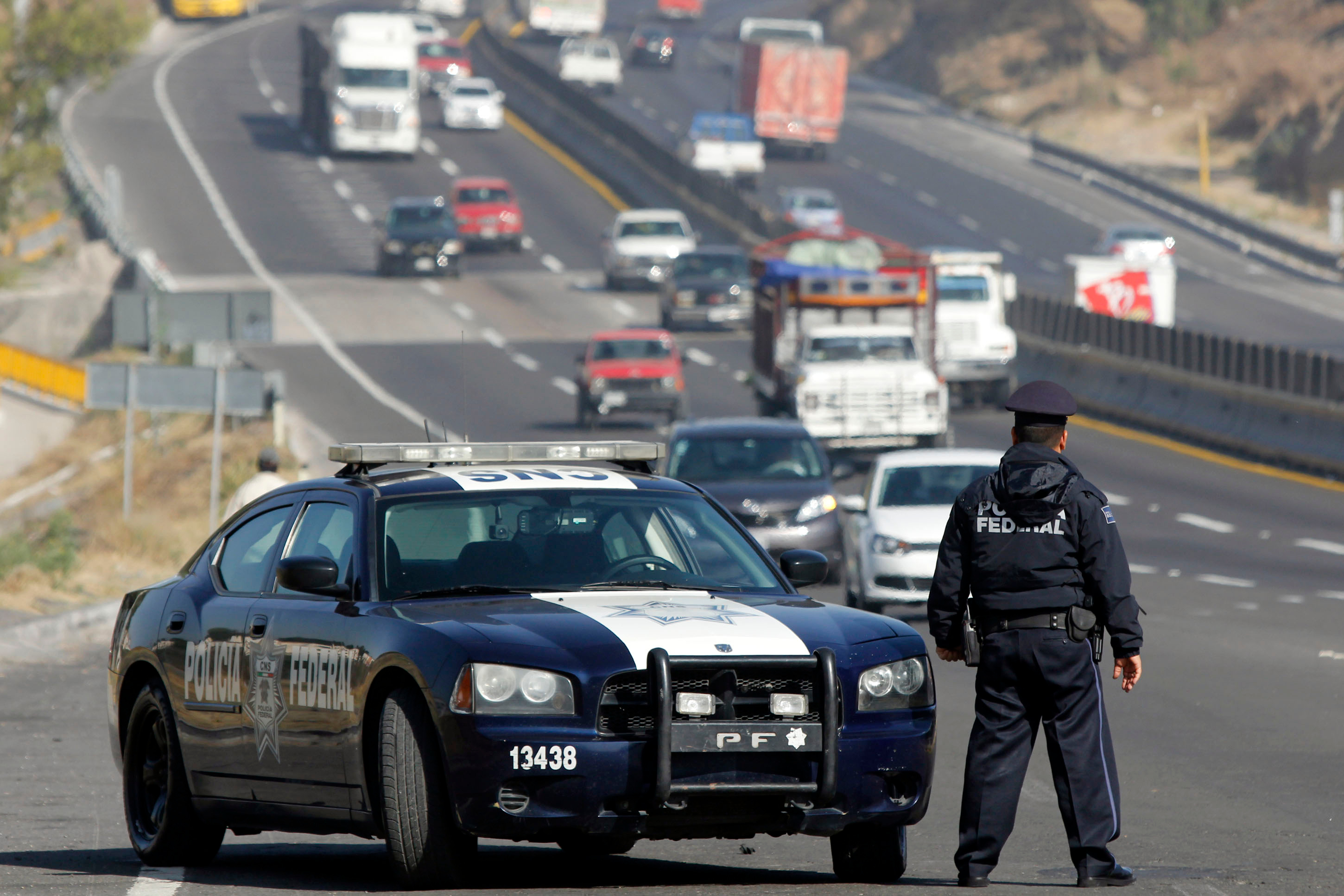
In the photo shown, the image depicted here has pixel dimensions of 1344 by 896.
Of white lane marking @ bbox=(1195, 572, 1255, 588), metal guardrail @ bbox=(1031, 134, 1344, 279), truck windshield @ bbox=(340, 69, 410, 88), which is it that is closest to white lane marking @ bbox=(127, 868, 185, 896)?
white lane marking @ bbox=(1195, 572, 1255, 588)

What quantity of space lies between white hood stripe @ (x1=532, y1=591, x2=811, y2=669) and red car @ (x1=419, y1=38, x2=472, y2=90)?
82137 millimetres

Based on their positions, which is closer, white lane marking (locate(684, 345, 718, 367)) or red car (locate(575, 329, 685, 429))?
red car (locate(575, 329, 685, 429))

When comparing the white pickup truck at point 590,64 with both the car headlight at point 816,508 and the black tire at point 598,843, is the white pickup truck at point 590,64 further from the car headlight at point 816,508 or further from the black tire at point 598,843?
the black tire at point 598,843

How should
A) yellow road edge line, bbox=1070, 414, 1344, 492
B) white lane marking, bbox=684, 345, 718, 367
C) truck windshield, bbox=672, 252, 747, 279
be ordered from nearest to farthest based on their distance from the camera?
yellow road edge line, bbox=1070, 414, 1344, 492
white lane marking, bbox=684, 345, 718, 367
truck windshield, bbox=672, 252, 747, 279

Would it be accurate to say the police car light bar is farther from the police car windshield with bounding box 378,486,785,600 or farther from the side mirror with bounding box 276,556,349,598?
the side mirror with bounding box 276,556,349,598

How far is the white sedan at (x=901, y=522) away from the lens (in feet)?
66.2

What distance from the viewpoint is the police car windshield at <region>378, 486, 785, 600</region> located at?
8148mm

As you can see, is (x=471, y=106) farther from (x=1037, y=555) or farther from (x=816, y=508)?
(x=1037, y=555)

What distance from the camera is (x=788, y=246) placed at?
38.4 m

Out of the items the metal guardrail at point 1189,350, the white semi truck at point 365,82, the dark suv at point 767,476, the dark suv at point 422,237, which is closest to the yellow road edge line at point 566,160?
the white semi truck at point 365,82

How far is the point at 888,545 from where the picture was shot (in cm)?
2033

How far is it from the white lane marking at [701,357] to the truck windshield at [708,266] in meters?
1.69

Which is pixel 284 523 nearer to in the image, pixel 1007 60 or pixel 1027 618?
pixel 1027 618

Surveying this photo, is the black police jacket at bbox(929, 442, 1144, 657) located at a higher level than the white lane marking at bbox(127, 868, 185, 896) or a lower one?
higher
